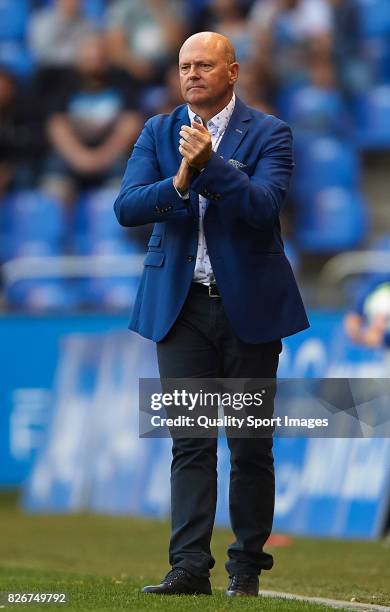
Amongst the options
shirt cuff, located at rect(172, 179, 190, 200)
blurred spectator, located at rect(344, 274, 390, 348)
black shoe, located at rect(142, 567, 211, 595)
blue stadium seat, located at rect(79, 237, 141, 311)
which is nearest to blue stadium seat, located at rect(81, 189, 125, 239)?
blue stadium seat, located at rect(79, 237, 141, 311)

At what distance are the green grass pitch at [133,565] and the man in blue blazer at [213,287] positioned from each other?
314 mm

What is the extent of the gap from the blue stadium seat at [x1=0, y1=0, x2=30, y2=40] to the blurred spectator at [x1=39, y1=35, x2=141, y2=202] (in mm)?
1095

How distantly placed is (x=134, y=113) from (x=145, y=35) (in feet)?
3.59

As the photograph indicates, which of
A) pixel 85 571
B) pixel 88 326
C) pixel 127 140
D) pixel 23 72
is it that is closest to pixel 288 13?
pixel 127 140

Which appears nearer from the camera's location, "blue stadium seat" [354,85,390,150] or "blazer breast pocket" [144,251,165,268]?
"blazer breast pocket" [144,251,165,268]

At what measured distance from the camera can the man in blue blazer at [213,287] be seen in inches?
217

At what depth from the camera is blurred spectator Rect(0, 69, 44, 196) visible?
16.1 meters

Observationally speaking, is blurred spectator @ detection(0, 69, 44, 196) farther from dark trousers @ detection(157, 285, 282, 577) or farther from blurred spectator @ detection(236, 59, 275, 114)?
dark trousers @ detection(157, 285, 282, 577)

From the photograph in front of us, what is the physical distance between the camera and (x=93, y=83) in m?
16.0

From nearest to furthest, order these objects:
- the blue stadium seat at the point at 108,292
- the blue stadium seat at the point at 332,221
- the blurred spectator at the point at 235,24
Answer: the blue stadium seat at the point at 108,292 → the blue stadium seat at the point at 332,221 → the blurred spectator at the point at 235,24

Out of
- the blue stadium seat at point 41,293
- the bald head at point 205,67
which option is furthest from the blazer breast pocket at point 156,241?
the blue stadium seat at point 41,293

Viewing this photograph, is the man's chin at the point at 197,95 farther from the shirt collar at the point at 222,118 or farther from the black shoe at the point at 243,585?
the black shoe at the point at 243,585

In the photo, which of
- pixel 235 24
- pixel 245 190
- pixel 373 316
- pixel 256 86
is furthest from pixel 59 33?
→ pixel 245 190

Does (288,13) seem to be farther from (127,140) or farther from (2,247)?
(2,247)
